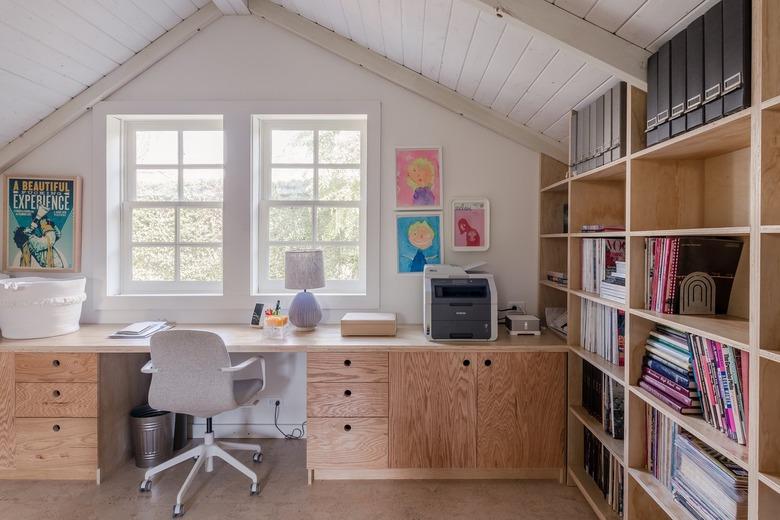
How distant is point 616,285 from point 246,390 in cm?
193

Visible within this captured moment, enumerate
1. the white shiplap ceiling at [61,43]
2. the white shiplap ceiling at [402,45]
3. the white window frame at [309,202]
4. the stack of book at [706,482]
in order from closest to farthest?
the stack of book at [706,482] < the white shiplap ceiling at [402,45] < the white shiplap ceiling at [61,43] < the white window frame at [309,202]

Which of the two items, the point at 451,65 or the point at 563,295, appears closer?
the point at 451,65

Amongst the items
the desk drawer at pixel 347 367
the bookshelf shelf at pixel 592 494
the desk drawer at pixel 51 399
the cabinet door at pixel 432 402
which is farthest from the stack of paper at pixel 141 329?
the bookshelf shelf at pixel 592 494

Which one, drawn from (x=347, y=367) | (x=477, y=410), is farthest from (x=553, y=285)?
(x=347, y=367)

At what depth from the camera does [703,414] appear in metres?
1.34

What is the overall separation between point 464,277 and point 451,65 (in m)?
1.22

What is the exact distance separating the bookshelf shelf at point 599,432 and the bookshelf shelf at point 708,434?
40cm

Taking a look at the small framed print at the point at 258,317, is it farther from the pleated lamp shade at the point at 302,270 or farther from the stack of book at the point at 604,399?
the stack of book at the point at 604,399

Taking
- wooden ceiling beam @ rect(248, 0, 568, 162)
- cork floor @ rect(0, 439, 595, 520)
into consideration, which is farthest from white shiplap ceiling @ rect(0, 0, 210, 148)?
cork floor @ rect(0, 439, 595, 520)

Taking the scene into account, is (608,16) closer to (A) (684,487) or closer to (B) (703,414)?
(B) (703,414)

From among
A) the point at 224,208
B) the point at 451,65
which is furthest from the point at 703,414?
the point at 224,208

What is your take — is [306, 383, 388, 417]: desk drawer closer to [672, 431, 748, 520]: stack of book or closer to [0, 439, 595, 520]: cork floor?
[0, 439, 595, 520]: cork floor

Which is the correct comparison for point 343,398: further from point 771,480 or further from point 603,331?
point 771,480

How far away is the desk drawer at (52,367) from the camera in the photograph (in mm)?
2158
